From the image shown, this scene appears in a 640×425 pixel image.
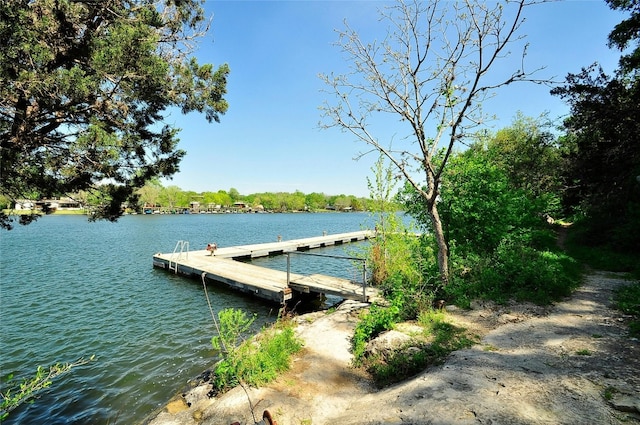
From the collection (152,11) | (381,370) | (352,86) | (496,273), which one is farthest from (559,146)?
(152,11)

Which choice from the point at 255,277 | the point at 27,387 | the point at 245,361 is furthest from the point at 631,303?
→ the point at 255,277

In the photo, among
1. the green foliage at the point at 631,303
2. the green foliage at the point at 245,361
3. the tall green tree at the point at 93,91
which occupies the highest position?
the tall green tree at the point at 93,91

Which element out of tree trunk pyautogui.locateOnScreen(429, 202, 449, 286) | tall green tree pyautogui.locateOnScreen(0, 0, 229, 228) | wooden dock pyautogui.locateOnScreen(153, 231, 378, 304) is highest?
Answer: tall green tree pyautogui.locateOnScreen(0, 0, 229, 228)

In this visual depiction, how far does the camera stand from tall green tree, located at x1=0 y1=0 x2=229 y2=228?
408 cm

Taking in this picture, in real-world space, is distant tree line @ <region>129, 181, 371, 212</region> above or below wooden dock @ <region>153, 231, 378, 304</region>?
above

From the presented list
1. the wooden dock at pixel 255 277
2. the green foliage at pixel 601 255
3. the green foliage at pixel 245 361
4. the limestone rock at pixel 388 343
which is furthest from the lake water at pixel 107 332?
the green foliage at pixel 601 255

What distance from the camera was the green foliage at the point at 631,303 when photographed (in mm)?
5328

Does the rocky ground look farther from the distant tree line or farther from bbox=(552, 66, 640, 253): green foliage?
the distant tree line

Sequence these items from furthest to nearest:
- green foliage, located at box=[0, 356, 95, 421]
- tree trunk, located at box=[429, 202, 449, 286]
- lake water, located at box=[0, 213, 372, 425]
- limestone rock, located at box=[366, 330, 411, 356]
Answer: tree trunk, located at box=[429, 202, 449, 286], lake water, located at box=[0, 213, 372, 425], limestone rock, located at box=[366, 330, 411, 356], green foliage, located at box=[0, 356, 95, 421]

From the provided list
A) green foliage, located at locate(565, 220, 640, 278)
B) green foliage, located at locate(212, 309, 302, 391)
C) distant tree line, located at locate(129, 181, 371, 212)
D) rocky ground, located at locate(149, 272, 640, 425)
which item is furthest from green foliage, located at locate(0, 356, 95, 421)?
distant tree line, located at locate(129, 181, 371, 212)

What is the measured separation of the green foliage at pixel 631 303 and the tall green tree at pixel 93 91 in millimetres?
8739

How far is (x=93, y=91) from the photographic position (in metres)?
4.46

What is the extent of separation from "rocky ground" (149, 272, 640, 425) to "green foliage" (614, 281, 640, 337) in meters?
0.18

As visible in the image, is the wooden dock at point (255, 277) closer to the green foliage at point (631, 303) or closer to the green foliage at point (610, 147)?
the green foliage at point (631, 303)
